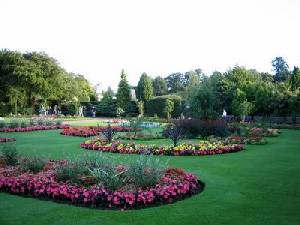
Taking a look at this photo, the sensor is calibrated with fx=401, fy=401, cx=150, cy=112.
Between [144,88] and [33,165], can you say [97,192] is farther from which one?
[144,88]

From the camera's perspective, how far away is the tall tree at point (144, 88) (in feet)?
176

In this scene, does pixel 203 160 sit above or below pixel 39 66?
below

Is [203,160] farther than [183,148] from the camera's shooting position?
No

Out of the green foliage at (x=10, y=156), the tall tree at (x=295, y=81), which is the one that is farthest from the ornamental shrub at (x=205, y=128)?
the tall tree at (x=295, y=81)

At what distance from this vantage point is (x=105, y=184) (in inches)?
298

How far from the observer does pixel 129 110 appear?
161 feet

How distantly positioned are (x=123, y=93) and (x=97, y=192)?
44.8 m

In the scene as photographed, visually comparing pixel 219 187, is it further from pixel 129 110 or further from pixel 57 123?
pixel 129 110

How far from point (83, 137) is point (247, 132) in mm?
8235

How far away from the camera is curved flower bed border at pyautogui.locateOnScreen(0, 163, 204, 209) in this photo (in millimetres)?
7055

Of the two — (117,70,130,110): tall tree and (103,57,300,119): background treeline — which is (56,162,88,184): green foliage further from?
(117,70,130,110): tall tree

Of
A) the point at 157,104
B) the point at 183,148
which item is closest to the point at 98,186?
the point at 183,148

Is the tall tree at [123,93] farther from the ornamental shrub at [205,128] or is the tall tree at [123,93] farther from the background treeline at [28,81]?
the ornamental shrub at [205,128]

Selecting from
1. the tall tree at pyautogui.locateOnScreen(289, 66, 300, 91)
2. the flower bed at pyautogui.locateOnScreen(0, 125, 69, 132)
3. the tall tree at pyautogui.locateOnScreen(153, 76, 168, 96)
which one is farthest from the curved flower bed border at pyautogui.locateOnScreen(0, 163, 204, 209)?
the tall tree at pyautogui.locateOnScreen(153, 76, 168, 96)
